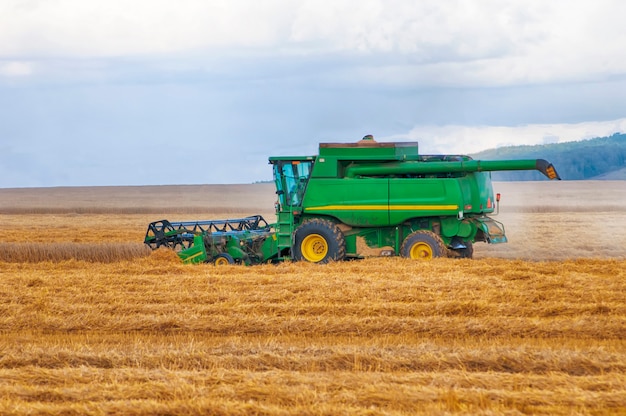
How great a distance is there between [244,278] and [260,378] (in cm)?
592

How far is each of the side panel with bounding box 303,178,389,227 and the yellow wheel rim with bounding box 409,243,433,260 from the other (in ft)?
2.49

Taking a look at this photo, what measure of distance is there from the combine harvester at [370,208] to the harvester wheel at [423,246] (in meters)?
0.02

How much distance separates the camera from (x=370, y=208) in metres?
16.1

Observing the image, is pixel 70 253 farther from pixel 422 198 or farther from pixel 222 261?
A: pixel 422 198

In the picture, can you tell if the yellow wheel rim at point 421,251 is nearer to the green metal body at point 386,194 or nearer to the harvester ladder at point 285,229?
the green metal body at point 386,194

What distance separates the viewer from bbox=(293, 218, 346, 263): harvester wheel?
53.0 feet

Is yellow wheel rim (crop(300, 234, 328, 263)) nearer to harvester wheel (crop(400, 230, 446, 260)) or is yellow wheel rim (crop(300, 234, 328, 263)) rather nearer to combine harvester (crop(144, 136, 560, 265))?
combine harvester (crop(144, 136, 560, 265))

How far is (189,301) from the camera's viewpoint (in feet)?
38.1

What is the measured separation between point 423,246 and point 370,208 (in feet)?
4.04

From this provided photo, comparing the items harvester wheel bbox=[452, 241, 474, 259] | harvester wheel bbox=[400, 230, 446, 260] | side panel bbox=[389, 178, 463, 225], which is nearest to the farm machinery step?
side panel bbox=[389, 178, 463, 225]

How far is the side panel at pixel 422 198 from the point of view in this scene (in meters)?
15.7

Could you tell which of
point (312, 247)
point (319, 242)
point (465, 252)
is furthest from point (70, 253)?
point (465, 252)

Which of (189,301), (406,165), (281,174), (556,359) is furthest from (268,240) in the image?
(556,359)

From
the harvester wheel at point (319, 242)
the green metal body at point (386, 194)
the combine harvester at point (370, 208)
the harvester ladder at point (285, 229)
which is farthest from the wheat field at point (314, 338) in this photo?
the harvester ladder at point (285, 229)
